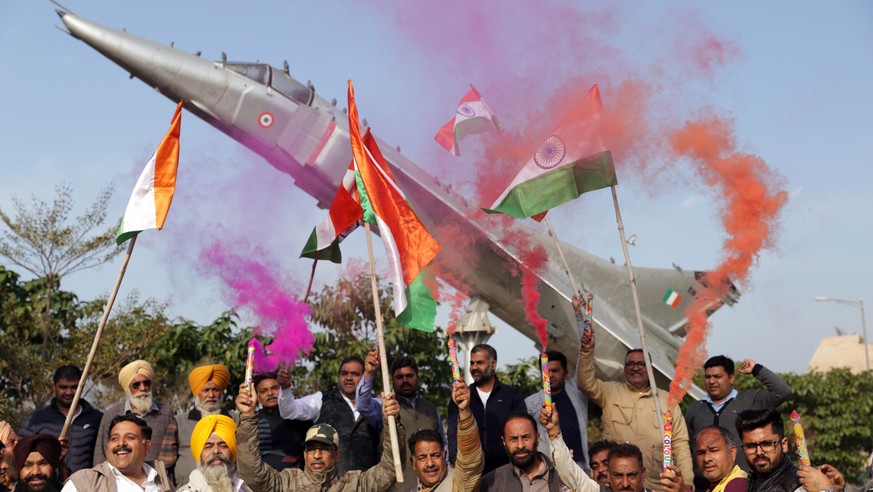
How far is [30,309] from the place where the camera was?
16531mm

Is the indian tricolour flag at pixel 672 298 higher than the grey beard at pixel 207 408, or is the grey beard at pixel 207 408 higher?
the indian tricolour flag at pixel 672 298

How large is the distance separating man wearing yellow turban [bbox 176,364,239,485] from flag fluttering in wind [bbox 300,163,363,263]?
64.0 inches

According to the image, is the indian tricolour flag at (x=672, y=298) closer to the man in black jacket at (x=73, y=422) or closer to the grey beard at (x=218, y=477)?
the man in black jacket at (x=73, y=422)

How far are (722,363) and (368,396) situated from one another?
2.77 m

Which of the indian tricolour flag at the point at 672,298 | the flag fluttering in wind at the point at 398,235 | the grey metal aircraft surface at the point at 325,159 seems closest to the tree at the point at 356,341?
the grey metal aircraft surface at the point at 325,159

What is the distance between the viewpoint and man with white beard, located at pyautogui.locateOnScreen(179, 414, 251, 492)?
574cm

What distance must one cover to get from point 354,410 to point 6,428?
8.33 feet

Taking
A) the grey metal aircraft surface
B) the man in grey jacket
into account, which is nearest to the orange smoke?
the man in grey jacket

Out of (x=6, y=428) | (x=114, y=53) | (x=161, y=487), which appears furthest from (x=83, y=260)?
(x=161, y=487)

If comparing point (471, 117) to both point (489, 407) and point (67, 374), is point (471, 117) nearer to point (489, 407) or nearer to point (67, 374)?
point (489, 407)

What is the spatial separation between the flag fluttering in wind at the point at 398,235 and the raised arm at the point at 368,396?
1.43 feet

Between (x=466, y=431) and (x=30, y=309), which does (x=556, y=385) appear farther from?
(x=30, y=309)

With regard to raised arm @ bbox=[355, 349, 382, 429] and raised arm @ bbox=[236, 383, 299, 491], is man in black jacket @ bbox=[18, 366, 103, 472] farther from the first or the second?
raised arm @ bbox=[355, 349, 382, 429]

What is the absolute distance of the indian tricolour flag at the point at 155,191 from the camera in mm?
7625
